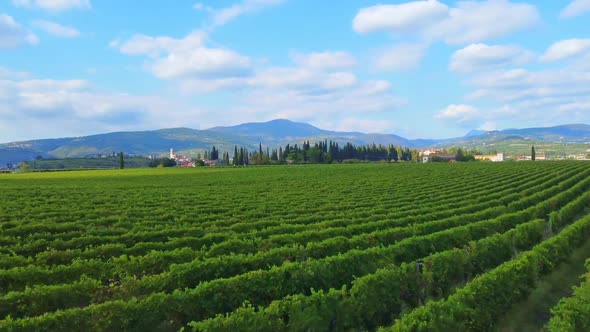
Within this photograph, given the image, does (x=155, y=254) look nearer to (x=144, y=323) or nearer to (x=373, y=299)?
(x=144, y=323)

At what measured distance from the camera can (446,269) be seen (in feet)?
38.3

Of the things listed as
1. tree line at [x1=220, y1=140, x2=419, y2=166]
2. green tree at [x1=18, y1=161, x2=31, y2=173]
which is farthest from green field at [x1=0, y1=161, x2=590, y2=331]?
tree line at [x1=220, y1=140, x2=419, y2=166]

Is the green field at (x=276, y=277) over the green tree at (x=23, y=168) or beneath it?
beneath

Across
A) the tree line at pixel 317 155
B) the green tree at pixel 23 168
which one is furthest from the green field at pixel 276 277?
the tree line at pixel 317 155

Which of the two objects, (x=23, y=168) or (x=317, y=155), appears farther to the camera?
(x=317, y=155)

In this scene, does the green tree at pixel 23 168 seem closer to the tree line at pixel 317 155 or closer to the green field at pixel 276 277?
the tree line at pixel 317 155

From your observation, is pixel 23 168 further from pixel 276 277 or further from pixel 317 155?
pixel 276 277

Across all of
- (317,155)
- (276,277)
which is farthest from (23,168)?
(276,277)

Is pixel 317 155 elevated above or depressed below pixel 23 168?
above

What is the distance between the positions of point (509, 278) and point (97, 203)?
29.2 metres

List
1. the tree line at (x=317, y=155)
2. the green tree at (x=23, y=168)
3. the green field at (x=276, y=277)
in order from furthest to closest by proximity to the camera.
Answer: the tree line at (x=317, y=155) < the green tree at (x=23, y=168) < the green field at (x=276, y=277)

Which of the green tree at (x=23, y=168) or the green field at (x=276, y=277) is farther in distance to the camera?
the green tree at (x=23, y=168)

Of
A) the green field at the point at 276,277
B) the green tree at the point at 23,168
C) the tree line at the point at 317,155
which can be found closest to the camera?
the green field at the point at 276,277

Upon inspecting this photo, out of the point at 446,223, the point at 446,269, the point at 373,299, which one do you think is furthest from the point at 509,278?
the point at 446,223
